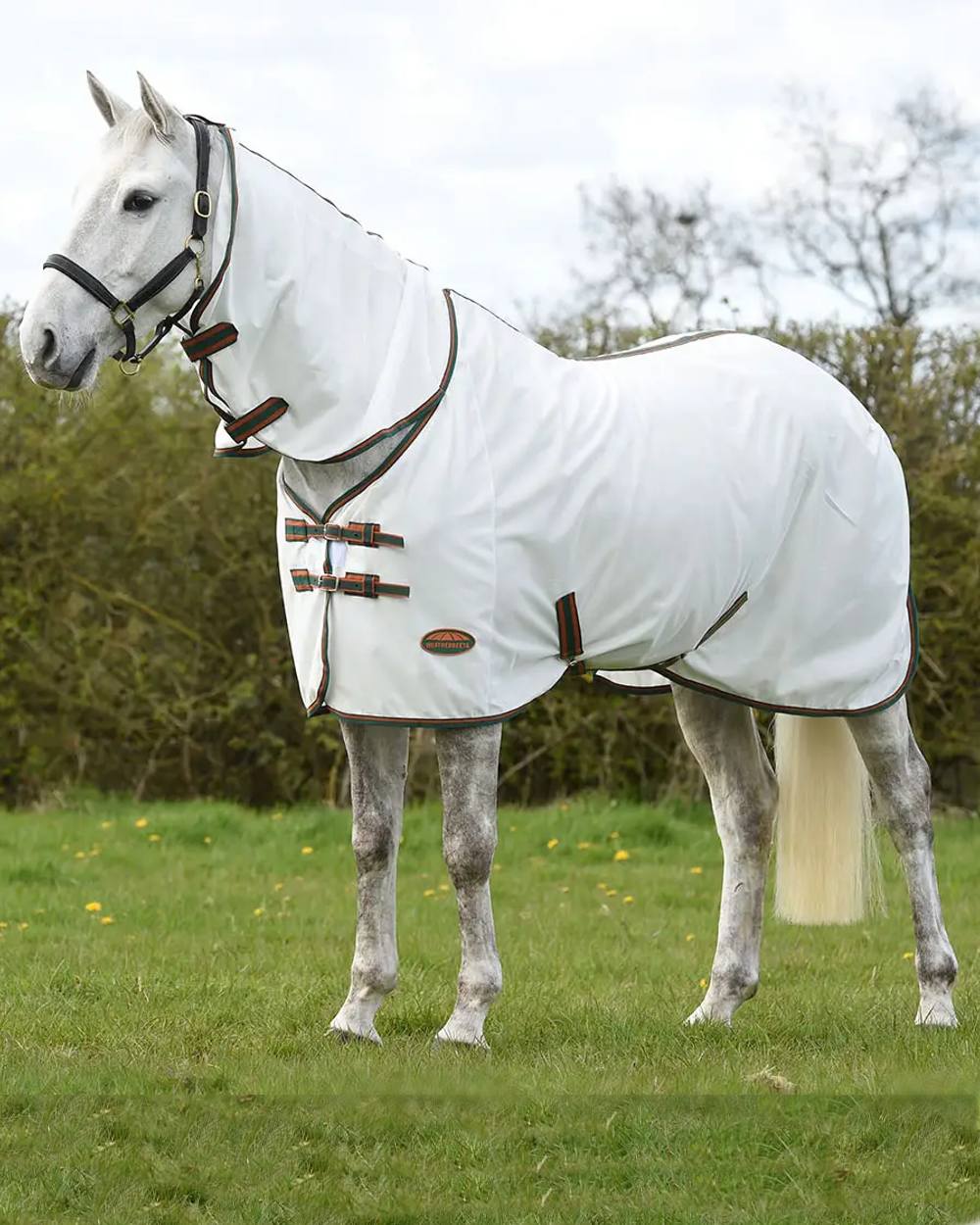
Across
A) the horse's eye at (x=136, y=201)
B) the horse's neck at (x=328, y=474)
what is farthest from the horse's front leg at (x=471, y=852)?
the horse's eye at (x=136, y=201)

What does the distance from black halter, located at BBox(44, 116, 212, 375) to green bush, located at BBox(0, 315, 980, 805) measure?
6579mm

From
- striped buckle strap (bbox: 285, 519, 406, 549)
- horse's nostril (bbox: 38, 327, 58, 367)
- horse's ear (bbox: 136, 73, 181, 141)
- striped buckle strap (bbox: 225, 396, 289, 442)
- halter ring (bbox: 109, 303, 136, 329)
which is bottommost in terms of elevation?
striped buckle strap (bbox: 285, 519, 406, 549)

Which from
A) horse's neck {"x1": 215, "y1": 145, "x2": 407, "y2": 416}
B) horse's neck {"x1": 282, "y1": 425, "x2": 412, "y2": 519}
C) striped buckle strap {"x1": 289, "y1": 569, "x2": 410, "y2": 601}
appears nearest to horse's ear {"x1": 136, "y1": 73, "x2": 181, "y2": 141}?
horse's neck {"x1": 215, "y1": 145, "x2": 407, "y2": 416}

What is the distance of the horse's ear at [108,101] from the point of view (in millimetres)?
4457

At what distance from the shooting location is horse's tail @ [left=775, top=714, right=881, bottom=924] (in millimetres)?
5676

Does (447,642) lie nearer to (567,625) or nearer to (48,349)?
(567,625)

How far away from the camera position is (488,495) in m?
4.55

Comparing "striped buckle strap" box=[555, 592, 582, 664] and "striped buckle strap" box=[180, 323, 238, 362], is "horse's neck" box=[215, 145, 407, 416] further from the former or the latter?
"striped buckle strap" box=[555, 592, 582, 664]

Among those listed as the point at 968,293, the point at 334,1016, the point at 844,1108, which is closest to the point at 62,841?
the point at 334,1016

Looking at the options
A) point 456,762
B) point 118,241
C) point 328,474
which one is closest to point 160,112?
point 118,241

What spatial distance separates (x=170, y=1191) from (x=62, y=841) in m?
6.05

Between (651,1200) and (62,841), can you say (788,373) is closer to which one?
(651,1200)

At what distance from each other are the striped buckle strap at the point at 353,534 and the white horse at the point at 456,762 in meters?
0.09

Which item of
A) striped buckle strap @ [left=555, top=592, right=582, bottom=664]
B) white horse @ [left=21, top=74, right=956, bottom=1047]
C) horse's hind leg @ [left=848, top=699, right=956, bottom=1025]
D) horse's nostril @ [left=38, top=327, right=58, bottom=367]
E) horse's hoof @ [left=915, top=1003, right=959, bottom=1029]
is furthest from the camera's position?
horse's hind leg @ [left=848, top=699, right=956, bottom=1025]
